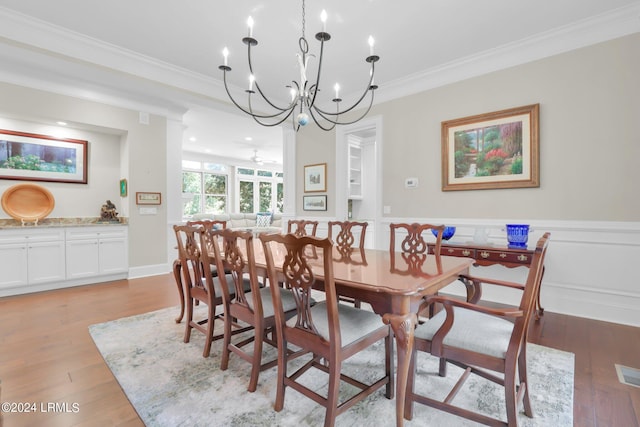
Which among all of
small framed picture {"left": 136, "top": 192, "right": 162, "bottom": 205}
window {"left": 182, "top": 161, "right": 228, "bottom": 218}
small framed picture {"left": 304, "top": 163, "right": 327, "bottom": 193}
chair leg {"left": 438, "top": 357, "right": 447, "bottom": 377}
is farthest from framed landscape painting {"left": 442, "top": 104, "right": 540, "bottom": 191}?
window {"left": 182, "top": 161, "right": 228, "bottom": 218}

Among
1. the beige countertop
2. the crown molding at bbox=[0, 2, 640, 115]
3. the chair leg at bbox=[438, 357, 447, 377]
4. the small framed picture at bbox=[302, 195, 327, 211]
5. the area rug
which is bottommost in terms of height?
the area rug

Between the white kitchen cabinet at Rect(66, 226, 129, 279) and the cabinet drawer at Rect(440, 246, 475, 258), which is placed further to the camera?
the white kitchen cabinet at Rect(66, 226, 129, 279)

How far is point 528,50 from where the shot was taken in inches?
126

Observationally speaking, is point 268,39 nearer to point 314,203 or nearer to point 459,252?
point 314,203

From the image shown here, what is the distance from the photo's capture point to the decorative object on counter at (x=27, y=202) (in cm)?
392

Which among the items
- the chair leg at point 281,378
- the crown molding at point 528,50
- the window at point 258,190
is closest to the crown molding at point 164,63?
the crown molding at point 528,50

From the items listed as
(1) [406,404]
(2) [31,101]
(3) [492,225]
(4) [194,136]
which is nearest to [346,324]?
(1) [406,404]

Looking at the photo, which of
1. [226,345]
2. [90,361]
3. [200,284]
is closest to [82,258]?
[90,361]

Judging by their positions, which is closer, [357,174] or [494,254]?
[494,254]

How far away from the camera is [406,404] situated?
5.07ft

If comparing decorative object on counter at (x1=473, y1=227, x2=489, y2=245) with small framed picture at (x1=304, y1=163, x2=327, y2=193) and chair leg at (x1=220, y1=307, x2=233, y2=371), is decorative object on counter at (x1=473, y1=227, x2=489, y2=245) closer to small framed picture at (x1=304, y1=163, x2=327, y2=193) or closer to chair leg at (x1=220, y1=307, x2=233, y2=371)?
small framed picture at (x1=304, y1=163, x2=327, y2=193)

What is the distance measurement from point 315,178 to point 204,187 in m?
5.63

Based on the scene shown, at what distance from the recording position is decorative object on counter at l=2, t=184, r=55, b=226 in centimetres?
392

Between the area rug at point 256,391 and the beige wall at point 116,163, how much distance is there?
2541 millimetres
